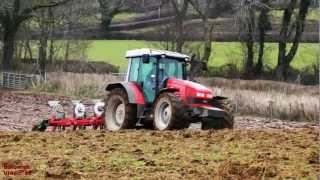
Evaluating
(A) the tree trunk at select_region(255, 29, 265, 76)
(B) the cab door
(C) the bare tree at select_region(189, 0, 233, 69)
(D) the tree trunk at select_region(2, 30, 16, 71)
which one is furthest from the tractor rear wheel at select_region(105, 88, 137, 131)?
(A) the tree trunk at select_region(255, 29, 265, 76)

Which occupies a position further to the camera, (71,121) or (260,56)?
(260,56)

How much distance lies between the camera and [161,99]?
14609mm

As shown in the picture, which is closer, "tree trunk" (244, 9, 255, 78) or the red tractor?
the red tractor

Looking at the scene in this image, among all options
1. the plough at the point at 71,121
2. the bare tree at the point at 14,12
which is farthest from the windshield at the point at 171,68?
the bare tree at the point at 14,12

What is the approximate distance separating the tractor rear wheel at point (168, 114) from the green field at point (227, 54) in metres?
26.3

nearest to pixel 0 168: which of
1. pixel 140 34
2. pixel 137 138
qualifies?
pixel 137 138

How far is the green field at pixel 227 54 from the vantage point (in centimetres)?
4172

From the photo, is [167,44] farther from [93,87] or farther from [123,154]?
[123,154]

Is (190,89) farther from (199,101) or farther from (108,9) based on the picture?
(108,9)

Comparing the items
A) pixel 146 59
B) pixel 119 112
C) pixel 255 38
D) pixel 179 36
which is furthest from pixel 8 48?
pixel 146 59

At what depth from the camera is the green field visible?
137 ft

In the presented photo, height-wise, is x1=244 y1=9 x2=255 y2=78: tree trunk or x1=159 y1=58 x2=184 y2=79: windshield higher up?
x1=244 y1=9 x2=255 y2=78: tree trunk

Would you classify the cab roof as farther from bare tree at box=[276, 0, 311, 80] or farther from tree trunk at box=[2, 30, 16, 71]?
tree trunk at box=[2, 30, 16, 71]

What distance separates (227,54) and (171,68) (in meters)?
27.4
